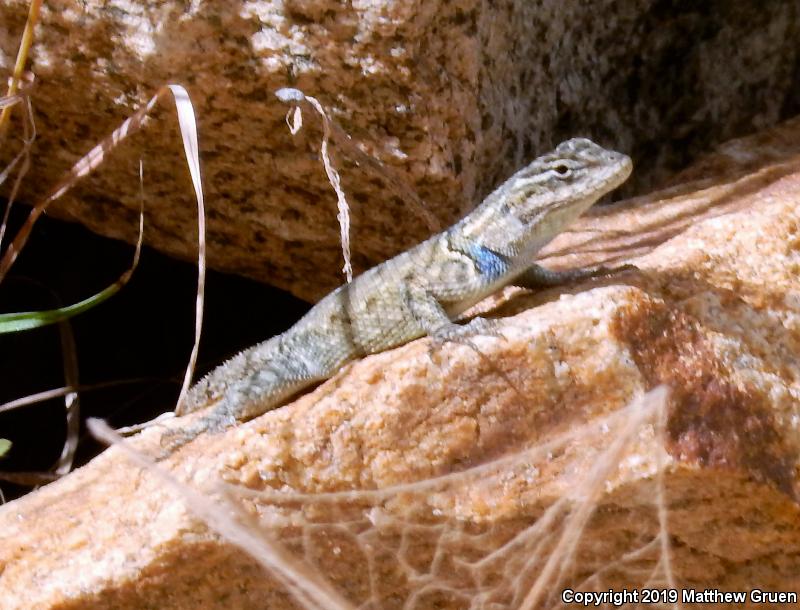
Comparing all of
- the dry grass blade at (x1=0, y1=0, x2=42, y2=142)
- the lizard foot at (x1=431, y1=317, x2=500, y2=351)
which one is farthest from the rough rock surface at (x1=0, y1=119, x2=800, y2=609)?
the dry grass blade at (x1=0, y1=0, x2=42, y2=142)

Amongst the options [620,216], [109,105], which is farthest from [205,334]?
[620,216]

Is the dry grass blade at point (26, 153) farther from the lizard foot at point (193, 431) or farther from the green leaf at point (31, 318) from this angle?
the lizard foot at point (193, 431)

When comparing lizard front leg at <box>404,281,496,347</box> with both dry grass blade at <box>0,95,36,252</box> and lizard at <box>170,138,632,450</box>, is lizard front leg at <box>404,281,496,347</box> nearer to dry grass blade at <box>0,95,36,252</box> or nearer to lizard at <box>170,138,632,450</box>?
lizard at <box>170,138,632,450</box>

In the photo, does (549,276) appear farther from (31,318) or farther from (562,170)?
(31,318)

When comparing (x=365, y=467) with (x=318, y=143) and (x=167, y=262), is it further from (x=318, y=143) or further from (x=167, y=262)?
(x=167, y=262)

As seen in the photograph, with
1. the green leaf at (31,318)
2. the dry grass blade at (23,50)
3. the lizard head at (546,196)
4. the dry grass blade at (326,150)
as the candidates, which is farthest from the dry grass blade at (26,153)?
the lizard head at (546,196)

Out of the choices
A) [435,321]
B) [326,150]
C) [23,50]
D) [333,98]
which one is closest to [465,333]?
[435,321]
